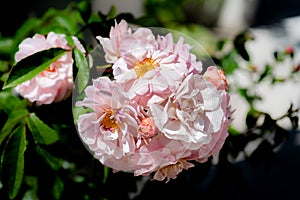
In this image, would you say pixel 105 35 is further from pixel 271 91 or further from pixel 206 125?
pixel 271 91

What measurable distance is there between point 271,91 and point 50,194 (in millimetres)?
1281

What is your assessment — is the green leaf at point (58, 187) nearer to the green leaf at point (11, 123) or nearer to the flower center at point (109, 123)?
the green leaf at point (11, 123)

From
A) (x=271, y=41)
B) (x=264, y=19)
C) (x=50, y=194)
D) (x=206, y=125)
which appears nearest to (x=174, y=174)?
(x=206, y=125)

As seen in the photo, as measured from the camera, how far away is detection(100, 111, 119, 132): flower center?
0.79m

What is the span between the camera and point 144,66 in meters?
0.81

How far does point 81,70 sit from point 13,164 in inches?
10.7

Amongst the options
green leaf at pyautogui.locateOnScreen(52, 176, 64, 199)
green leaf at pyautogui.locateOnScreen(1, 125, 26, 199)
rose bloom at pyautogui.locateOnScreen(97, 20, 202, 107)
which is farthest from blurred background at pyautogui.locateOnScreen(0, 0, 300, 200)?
rose bloom at pyautogui.locateOnScreen(97, 20, 202, 107)

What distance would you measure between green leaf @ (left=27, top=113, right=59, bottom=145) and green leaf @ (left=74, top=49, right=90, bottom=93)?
0.65ft

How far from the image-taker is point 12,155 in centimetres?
103

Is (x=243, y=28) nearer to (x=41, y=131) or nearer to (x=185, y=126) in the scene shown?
(x=41, y=131)

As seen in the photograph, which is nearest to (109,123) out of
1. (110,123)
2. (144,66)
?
(110,123)

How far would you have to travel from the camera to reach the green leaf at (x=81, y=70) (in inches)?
35.1

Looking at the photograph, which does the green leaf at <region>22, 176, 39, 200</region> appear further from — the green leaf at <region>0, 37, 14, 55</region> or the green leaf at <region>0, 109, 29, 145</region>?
the green leaf at <region>0, 37, 14, 55</region>

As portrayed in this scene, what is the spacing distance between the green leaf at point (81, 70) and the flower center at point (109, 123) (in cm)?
11
